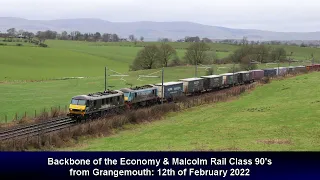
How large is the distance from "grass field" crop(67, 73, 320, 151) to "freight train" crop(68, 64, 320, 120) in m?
5.19

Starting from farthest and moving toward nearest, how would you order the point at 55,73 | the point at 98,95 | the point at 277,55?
the point at 277,55 < the point at 55,73 < the point at 98,95

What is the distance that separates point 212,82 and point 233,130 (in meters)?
37.4

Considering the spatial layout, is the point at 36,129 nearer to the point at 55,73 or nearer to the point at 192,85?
the point at 192,85

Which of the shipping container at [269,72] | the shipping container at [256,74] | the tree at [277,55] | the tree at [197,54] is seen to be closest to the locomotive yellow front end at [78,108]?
the shipping container at [256,74]

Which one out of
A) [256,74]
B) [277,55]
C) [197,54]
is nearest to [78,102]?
[256,74]

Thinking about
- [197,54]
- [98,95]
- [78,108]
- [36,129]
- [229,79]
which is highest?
[197,54]

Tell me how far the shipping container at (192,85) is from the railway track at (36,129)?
2478cm

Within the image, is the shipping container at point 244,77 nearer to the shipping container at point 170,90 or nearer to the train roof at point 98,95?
the shipping container at point 170,90

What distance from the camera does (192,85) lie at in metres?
62.1

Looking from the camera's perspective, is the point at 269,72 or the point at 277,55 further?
the point at 277,55

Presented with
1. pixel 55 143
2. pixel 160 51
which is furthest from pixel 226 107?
pixel 160 51

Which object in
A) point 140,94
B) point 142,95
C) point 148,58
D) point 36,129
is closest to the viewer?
point 36,129
